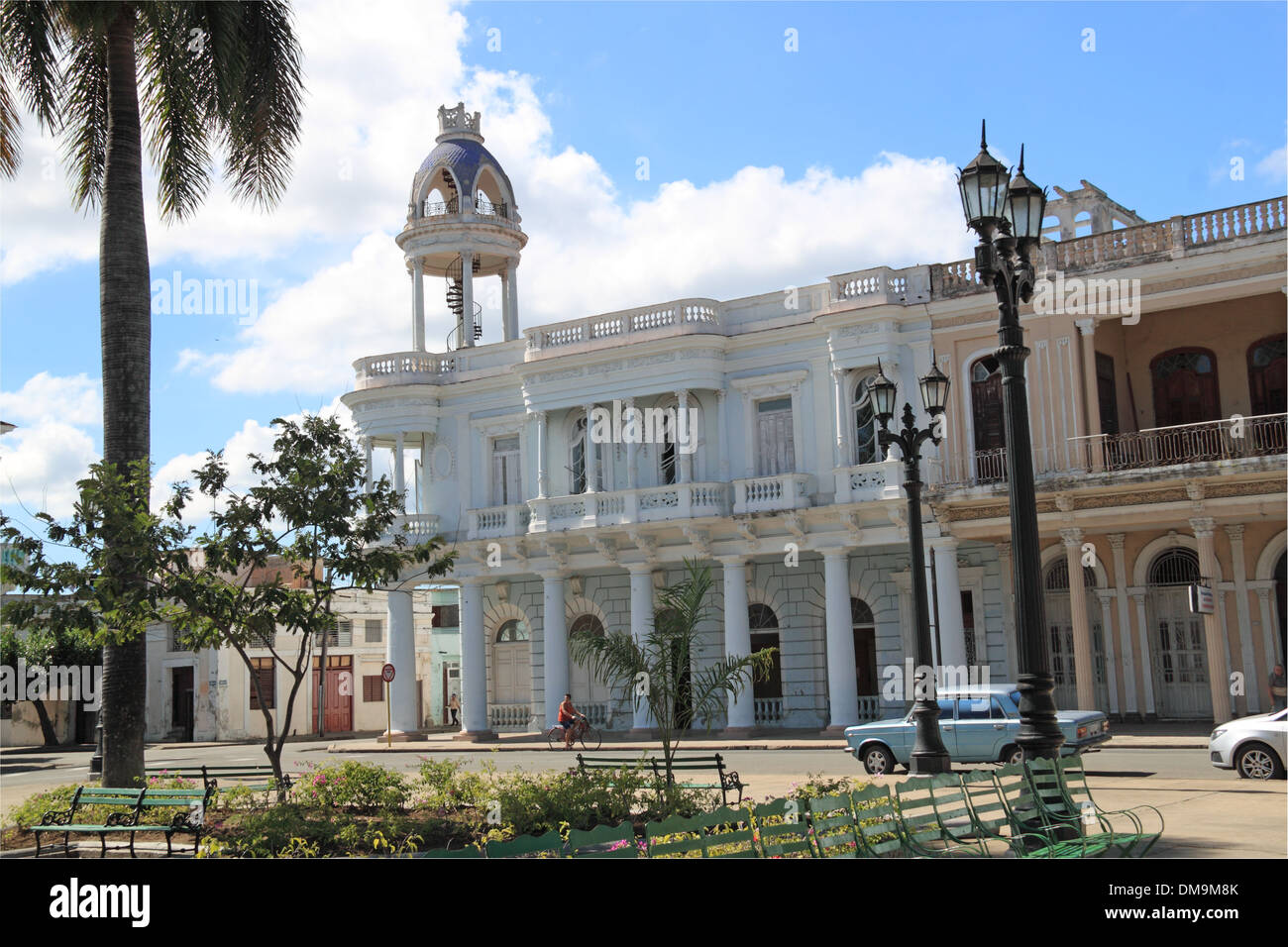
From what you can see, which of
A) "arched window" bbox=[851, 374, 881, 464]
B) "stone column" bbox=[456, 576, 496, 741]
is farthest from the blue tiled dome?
"arched window" bbox=[851, 374, 881, 464]

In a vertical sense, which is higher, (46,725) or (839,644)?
(839,644)

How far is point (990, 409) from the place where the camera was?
29625 millimetres

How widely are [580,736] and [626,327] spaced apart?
10569 mm

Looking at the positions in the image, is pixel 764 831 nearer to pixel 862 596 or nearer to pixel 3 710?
pixel 862 596

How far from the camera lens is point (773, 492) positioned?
31.4 meters

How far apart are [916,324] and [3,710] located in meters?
37.8

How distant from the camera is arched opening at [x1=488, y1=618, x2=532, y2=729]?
125ft

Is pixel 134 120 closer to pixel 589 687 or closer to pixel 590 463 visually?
pixel 590 463

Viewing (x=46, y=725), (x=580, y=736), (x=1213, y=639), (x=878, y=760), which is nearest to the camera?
(x=878, y=760)

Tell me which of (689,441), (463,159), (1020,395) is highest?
(463,159)

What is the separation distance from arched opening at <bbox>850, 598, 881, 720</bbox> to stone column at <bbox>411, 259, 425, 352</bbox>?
15190 millimetres

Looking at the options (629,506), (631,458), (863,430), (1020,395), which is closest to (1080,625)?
(863,430)

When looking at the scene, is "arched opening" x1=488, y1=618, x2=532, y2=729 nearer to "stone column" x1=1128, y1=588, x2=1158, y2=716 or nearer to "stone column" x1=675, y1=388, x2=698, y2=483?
"stone column" x1=675, y1=388, x2=698, y2=483

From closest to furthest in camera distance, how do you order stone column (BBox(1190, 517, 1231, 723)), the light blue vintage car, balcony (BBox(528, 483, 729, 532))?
the light blue vintage car, stone column (BBox(1190, 517, 1231, 723)), balcony (BBox(528, 483, 729, 532))
